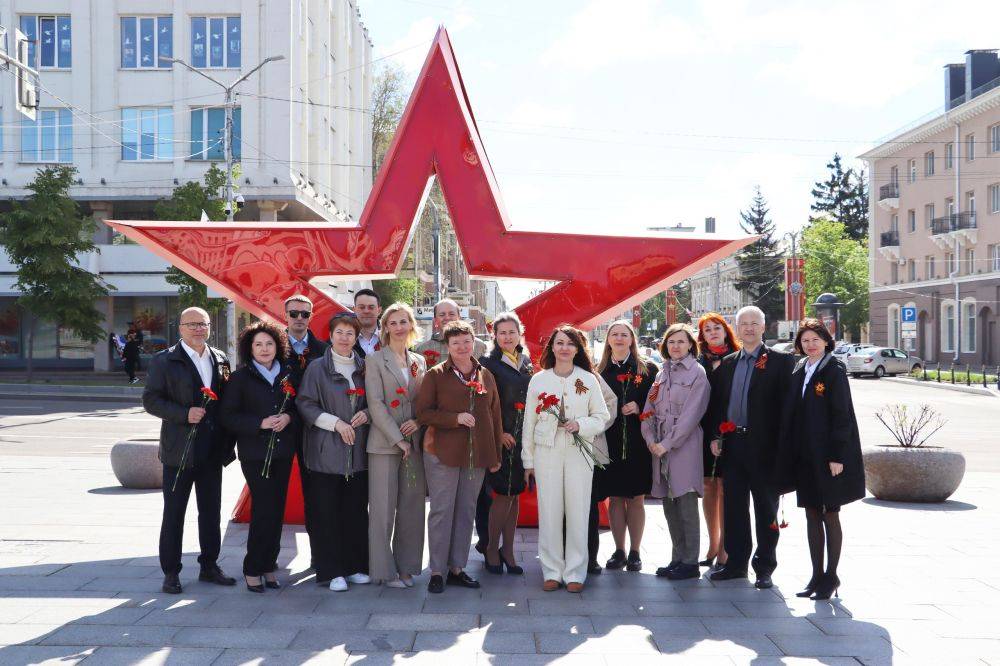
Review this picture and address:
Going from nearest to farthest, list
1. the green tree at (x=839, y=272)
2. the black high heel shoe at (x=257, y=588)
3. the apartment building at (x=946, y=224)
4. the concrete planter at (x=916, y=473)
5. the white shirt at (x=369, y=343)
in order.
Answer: the black high heel shoe at (x=257, y=588), the white shirt at (x=369, y=343), the concrete planter at (x=916, y=473), the apartment building at (x=946, y=224), the green tree at (x=839, y=272)

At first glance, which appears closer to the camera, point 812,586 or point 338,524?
point 812,586

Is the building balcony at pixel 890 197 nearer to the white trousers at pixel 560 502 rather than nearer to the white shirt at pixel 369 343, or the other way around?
the white shirt at pixel 369 343

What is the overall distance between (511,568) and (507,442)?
3.32 feet

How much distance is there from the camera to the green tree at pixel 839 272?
63.8 meters

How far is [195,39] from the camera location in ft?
110

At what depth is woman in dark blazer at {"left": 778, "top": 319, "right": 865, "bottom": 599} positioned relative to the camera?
239 inches

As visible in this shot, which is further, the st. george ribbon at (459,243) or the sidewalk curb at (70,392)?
the sidewalk curb at (70,392)

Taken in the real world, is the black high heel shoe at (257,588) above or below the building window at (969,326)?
below

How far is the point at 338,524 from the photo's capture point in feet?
21.1

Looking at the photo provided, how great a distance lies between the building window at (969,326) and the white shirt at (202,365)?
152 feet

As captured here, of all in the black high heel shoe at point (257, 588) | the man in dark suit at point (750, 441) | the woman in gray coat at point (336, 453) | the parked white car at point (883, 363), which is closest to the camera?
the black high heel shoe at point (257, 588)

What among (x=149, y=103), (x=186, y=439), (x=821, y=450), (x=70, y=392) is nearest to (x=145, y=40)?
(x=149, y=103)

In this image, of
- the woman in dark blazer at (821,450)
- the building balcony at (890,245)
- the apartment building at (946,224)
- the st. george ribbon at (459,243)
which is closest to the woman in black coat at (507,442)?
the st. george ribbon at (459,243)

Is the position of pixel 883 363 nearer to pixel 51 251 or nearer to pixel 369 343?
pixel 51 251
